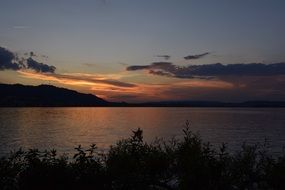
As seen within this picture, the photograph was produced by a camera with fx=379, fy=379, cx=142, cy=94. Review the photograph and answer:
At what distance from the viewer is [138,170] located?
21094mm

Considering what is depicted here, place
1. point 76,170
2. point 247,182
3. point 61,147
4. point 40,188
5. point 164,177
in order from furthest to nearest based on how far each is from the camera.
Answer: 1. point 61,147
2. point 164,177
3. point 247,182
4. point 76,170
5. point 40,188

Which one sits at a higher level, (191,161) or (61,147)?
(191,161)

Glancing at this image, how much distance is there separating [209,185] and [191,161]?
62.1 inches

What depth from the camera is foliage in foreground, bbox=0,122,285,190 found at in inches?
688

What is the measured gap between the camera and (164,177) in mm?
21344

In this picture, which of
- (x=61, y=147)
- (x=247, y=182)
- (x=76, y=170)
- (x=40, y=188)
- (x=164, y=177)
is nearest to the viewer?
(x=40, y=188)

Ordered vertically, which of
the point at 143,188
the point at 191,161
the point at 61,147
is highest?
the point at 191,161

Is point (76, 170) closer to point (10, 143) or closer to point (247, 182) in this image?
point (247, 182)

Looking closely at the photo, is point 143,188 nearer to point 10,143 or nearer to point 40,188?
point 40,188

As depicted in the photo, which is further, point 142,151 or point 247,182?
point 142,151

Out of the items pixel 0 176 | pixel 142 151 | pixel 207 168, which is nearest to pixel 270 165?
pixel 207 168

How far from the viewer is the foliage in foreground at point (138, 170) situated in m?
17.5

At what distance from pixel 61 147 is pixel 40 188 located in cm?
6639

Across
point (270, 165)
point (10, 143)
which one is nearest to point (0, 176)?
point (270, 165)
